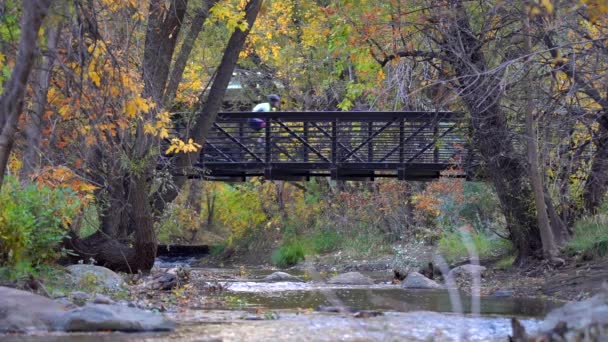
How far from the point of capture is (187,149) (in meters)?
14.5

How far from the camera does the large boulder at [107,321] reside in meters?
8.50

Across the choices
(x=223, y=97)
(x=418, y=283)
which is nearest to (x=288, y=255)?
(x=223, y=97)

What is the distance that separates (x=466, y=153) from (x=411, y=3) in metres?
4.01

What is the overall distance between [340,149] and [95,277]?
35.6 feet

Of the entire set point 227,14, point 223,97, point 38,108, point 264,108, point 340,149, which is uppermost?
point 227,14

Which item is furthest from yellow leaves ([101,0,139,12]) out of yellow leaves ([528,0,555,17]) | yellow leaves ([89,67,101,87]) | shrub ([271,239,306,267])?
shrub ([271,239,306,267])

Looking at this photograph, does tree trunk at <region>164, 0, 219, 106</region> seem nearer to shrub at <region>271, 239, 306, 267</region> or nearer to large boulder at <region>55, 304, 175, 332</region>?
large boulder at <region>55, 304, 175, 332</region>

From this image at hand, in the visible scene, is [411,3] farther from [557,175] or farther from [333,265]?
[333,265]

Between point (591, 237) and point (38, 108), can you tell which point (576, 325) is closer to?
point (38, 108)

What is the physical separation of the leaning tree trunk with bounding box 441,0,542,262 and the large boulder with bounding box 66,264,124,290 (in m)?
5.82

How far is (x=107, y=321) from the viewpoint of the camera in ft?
28.1

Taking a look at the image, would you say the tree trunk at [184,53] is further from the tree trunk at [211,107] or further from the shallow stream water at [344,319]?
the shallow stream water at [344,319]

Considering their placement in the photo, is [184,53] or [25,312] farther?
[184,53]

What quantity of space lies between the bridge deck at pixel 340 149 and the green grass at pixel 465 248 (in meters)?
1.64
